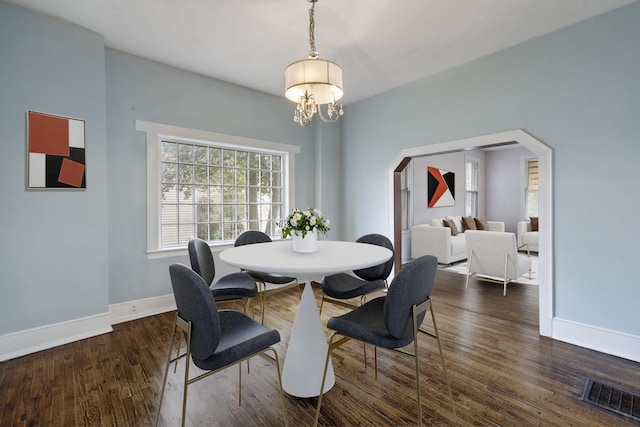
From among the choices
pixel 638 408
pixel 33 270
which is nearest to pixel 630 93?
pixel 638 408

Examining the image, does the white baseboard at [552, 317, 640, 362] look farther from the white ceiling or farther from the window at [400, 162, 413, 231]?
the window at [400, 162, 413, 231]

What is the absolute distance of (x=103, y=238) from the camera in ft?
9.61

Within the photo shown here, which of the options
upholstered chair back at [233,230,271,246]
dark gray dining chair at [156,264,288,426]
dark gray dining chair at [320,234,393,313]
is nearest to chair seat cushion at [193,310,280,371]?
dark gray dining chair at [156,264,288,426]

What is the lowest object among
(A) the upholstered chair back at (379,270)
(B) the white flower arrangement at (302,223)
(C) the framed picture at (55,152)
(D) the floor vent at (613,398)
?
(D) the floor vent at (613,398)

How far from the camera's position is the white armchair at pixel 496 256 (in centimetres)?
409

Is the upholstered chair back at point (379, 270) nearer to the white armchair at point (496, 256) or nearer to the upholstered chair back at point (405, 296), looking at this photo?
the upholstered chair back at point (405, 296)

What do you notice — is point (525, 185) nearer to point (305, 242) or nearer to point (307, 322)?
point (305, 242)

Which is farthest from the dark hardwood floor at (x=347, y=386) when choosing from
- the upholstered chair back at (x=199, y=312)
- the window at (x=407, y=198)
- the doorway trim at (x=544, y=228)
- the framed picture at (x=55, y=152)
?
the window at (x=407, y=198)

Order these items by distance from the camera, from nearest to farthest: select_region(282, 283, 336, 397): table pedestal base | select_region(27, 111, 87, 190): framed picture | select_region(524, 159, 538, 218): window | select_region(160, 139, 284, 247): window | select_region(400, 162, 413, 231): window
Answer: select_region(282, 283, 336, 397): table pedestal base → select_region(27, 111, 87, 190): framed picture → select_region(160, 139, 284, 247): window → select_region(400, 162, 413, 231): window → select_region(524, 159, 538, 218): window

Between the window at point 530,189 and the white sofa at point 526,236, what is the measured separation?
0.57 metres

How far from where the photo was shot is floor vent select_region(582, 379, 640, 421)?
182cm

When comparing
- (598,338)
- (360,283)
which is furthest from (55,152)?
(598,338)

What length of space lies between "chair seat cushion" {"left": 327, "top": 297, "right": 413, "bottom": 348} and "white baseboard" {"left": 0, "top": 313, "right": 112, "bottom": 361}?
247cm

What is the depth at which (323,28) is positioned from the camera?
2.70m
